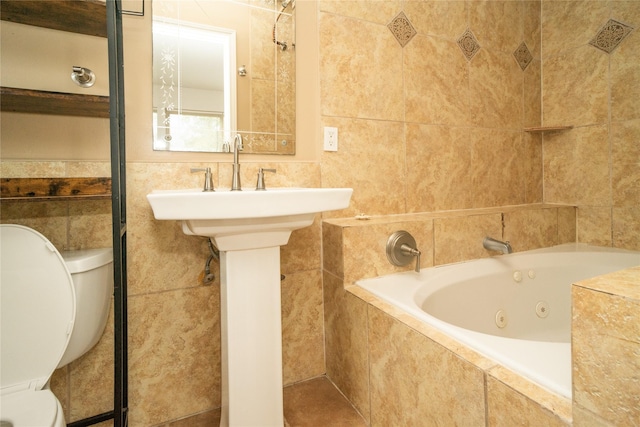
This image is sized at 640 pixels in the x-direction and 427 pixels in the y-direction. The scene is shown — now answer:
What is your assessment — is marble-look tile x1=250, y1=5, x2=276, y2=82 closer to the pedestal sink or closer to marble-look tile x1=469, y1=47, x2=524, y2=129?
the pedestal sink

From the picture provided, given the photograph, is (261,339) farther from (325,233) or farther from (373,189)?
(373,189)

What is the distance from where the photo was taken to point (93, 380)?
1.14 meters

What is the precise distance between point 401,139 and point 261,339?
46.7 inches

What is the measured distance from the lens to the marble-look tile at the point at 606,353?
1.55 ft

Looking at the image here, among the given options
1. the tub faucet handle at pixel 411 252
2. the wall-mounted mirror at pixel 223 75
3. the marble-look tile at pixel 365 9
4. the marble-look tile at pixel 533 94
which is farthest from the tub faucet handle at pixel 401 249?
the marble-look tile at pixel 533 94

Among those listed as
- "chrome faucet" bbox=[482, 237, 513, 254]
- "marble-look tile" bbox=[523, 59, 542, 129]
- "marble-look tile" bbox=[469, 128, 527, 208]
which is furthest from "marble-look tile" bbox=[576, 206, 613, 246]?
"chrome faucet" bbox=[482, 237, 513, 254]

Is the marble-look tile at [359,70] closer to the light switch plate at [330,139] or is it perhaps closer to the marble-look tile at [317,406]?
the light switch plate at [330,139]

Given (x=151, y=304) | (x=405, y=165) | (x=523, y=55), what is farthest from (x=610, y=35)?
(x=151, y=304)

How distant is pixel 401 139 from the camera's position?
1.66m

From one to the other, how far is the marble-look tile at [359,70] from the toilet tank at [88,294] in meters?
1.08

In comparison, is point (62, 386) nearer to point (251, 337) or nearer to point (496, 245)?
point (251, 337)

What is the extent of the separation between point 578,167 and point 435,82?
3.61ft

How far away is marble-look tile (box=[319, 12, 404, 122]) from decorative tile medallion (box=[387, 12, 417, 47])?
31mm

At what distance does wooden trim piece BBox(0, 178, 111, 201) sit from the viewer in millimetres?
907
